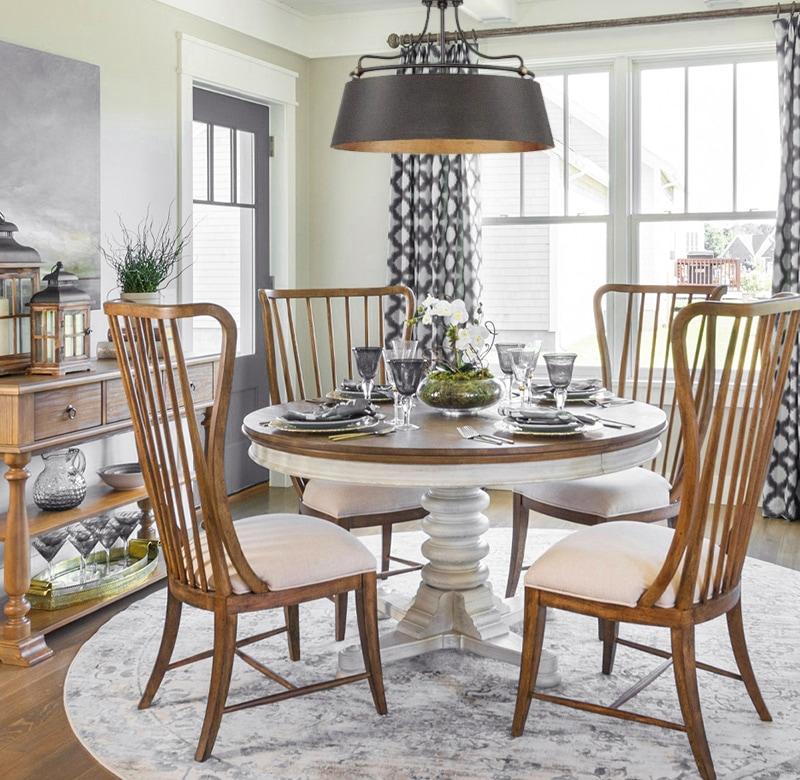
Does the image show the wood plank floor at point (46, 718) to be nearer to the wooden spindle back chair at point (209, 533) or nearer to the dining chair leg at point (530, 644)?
the wooden spindle back chair at point (209, 533)

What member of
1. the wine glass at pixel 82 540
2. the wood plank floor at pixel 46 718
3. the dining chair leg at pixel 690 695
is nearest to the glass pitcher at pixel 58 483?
the wine glass at pixel 82 540

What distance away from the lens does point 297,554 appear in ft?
7.84

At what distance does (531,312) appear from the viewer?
17.6ft

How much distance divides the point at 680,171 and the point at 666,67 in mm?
523

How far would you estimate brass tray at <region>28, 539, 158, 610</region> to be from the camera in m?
3.30

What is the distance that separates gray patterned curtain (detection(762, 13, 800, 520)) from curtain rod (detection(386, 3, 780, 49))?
0.14 meters

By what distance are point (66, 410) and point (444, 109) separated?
5.01ft

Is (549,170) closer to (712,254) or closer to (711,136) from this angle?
(711,136)

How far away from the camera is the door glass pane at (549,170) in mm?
5215

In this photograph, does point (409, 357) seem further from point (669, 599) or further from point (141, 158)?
point (141, 158)

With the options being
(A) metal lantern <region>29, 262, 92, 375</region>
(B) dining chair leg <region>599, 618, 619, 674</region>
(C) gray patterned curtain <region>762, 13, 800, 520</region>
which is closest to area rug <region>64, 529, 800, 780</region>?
(B) dining chair leg <region>599, 618, 619, 674</region>

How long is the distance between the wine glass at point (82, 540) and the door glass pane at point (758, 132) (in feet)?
11.3

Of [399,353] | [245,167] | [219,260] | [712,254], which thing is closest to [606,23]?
[712,254]

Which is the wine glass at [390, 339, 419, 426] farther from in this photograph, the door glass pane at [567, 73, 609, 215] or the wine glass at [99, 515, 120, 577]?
the door glass pane at [567, 73, 609, 215]
